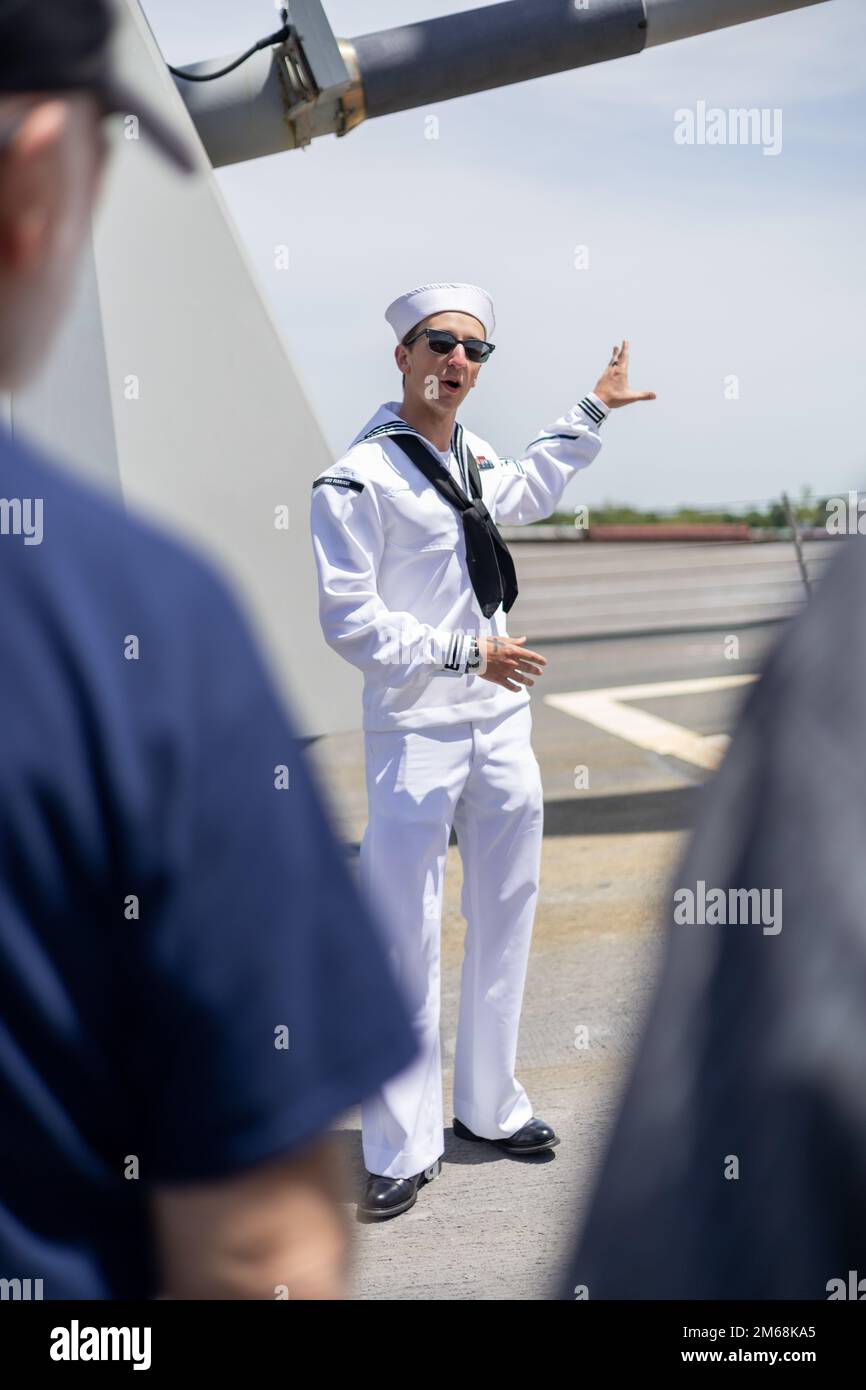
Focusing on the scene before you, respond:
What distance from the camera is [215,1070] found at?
0.73 m

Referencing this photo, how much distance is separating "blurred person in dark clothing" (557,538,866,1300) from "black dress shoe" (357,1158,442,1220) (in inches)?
103

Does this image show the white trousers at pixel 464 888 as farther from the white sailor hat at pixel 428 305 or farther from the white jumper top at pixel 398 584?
the white sailor hat at pixel 428 305

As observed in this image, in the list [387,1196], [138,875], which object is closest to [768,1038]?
[138,875]

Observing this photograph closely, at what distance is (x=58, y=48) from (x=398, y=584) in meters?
2.37

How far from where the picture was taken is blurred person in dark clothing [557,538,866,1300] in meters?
0.49

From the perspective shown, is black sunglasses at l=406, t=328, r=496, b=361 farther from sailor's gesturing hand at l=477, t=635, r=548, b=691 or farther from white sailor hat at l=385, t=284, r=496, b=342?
sailor's gesturing hand at l=477, t=635, r=548, b=691

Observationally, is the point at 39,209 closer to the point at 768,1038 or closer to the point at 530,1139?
the point at 768,1038

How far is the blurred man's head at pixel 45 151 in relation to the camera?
2.34 feet

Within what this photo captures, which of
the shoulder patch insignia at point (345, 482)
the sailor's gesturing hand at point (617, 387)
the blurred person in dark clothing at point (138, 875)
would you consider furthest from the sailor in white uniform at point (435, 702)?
the blurred person in dark clothing at point (138, 875)

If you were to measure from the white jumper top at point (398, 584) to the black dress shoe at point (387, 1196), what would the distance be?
1.00 m
